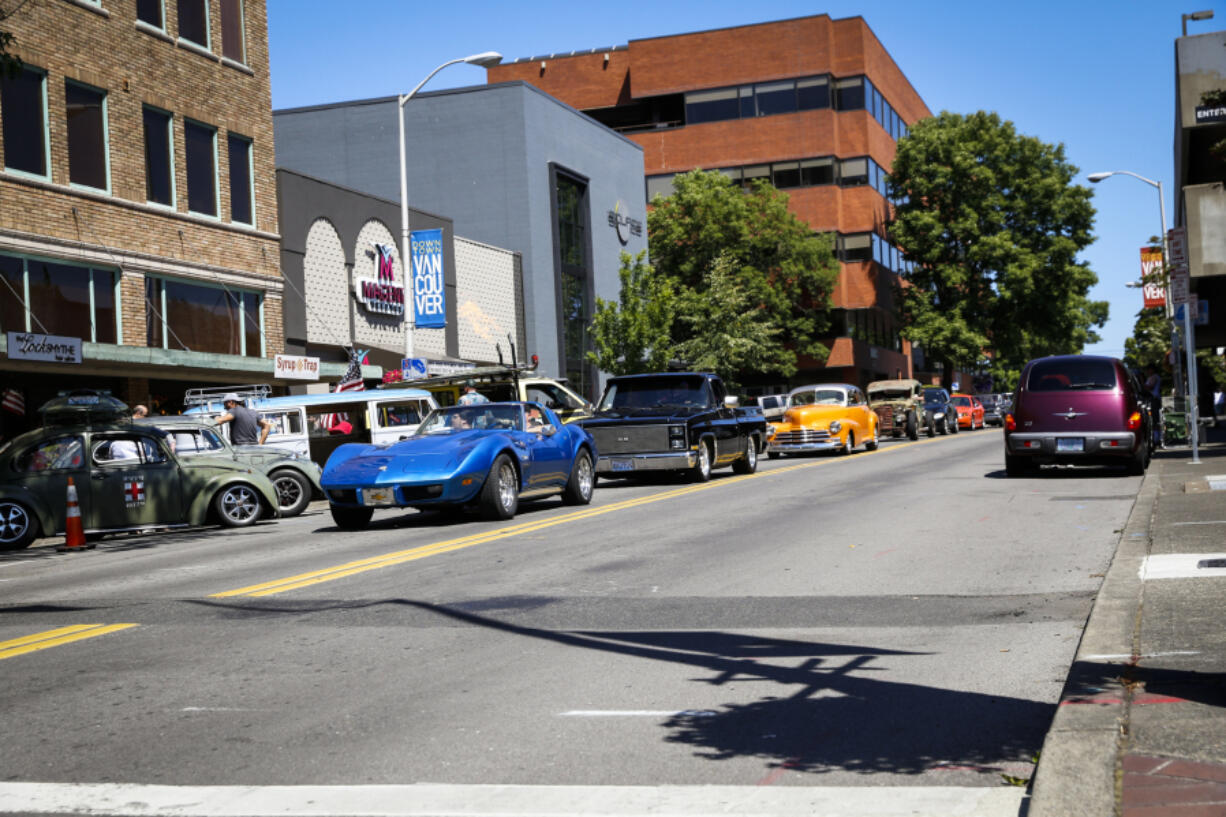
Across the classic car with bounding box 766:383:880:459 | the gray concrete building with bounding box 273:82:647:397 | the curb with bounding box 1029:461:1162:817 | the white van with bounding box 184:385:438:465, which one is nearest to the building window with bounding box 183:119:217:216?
the white van with bounding box 184:385:438:465

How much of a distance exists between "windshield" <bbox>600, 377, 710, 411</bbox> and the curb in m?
14.5

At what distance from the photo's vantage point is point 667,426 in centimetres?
2159

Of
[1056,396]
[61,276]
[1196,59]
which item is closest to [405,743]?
[1056,396]

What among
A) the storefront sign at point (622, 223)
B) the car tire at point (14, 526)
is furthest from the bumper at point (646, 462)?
the storefront sign at point (622, 223)

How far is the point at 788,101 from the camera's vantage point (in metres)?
66.1

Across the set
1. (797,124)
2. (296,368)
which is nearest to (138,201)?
(296,368)

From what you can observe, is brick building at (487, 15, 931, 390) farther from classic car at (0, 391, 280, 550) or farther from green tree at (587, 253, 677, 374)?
classic car at (0, 391, 280, 550)

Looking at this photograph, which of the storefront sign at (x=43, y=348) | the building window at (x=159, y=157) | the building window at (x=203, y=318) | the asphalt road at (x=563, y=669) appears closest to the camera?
the asphalt road at (x=563, y=669)

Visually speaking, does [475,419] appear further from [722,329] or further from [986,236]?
[986,236]

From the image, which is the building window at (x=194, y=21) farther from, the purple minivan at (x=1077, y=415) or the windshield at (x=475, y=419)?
the purple minivan at (x=1077, y=415)

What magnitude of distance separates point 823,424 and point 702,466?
9055 millimetres

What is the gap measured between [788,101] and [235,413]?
164ft

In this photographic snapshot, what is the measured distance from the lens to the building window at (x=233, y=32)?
3050 cm

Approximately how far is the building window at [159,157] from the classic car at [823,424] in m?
14.7
